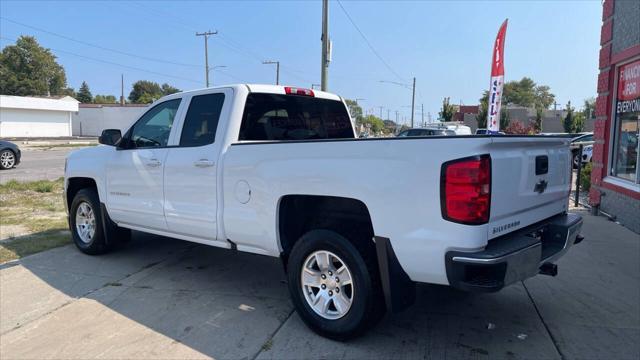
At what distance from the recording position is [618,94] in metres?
8.43

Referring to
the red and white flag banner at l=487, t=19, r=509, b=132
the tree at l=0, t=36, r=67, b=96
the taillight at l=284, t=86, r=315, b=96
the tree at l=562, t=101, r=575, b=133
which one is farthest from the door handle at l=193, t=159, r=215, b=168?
the tree at l=0, t=36, r=67, b=96

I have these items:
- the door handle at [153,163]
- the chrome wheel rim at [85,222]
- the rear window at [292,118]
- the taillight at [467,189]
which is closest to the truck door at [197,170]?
the door handle at [153,163]

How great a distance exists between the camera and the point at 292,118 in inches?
202

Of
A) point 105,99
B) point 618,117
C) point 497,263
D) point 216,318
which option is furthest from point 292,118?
point 105,99

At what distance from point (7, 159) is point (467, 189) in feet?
61.1

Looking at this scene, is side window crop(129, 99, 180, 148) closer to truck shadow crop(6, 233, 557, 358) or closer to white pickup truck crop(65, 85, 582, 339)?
white pickup truck crop(65, 85, 582, 339)

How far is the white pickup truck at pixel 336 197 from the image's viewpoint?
9.93ft

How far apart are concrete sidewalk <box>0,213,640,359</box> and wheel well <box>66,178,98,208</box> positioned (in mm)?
895

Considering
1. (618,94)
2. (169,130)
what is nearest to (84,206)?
(169,130)

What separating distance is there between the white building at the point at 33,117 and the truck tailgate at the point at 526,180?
54852mm

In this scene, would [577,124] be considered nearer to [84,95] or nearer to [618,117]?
[618,117]

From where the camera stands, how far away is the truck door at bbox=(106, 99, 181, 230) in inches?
200

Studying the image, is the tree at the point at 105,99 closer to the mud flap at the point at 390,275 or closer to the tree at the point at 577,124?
the tree at the point at 577,124

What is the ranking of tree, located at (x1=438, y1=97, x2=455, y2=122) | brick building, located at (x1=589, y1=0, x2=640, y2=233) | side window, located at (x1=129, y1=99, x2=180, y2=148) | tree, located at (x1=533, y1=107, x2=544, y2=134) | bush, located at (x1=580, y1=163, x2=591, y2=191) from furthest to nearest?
tree, located at (x1=438, y1=97, x2=455, y2=122)
tree, located at (x1=533, y1=107, x2=544, y2=134)
bush, located at (x1=580, y1=163, x2=591, y2=191)
brick building, located at (x1=589, y1=0, x2=640, y2=233)
side window, located at (x1=129, y1=99, x2=180, y2=148)
